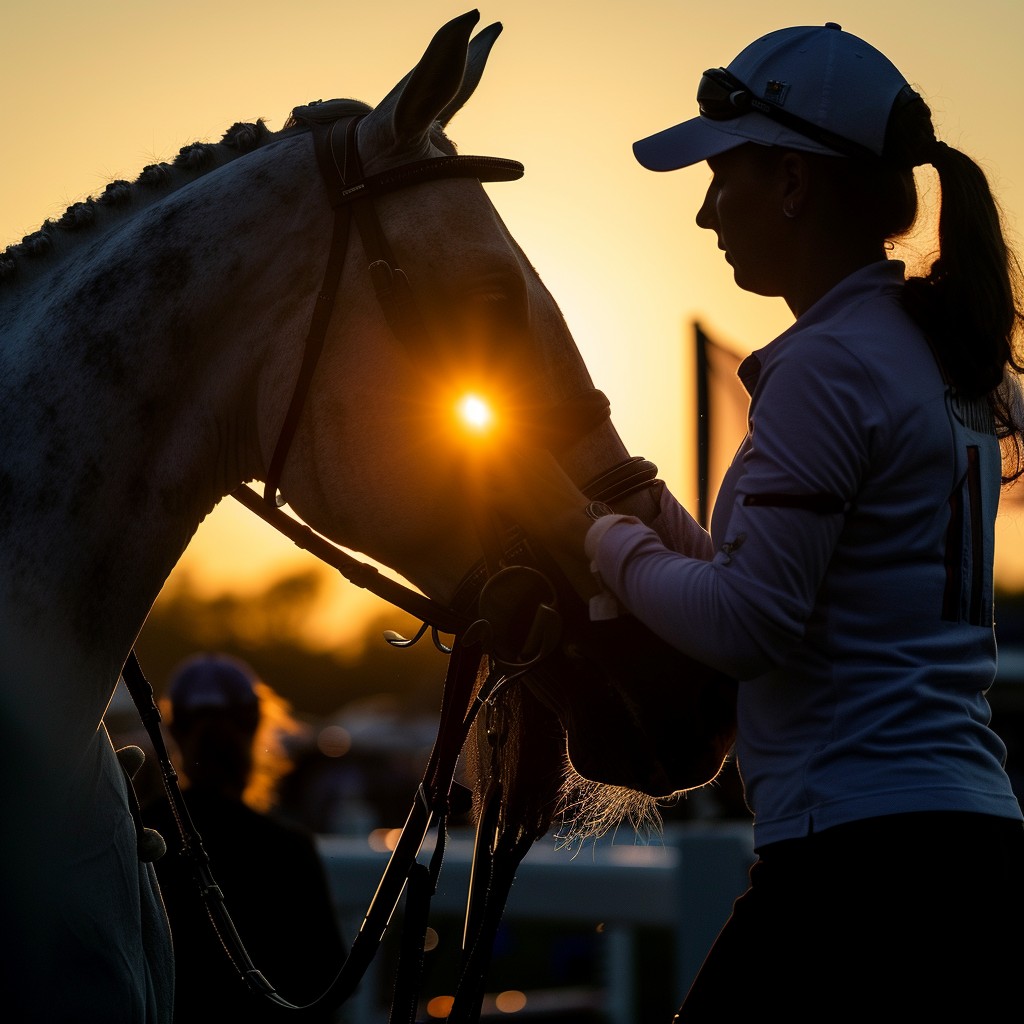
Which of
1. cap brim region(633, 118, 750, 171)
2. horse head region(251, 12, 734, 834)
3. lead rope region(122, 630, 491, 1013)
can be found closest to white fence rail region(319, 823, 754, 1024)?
lead rope region(122, 630, 491, 1013)

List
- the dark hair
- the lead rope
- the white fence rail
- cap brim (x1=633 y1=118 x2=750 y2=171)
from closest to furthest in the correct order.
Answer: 1. the dark hair
2. cap brim (x1=633 y1=118 x2=750 y2=171)
3. the lead rope
4. the white fence rail

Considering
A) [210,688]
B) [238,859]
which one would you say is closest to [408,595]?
[238,859]

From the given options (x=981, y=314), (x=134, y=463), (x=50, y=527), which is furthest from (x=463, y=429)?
(x=981, y=314)

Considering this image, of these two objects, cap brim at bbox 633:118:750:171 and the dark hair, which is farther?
cap brim at bbox 633:118:750:171

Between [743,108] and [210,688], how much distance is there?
10.5 feet

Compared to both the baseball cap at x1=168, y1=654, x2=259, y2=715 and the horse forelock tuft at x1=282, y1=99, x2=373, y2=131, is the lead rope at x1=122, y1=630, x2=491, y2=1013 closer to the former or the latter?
the horse forelock tuft at x1=282, y1=99, x2=373, y2=131

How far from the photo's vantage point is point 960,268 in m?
1.82

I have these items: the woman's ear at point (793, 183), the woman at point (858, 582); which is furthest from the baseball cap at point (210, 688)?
the woman's ear at point (793, 183)

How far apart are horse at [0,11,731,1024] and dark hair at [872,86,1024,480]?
0.60 metres

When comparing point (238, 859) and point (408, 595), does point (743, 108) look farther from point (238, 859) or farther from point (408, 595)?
point (238, 859)

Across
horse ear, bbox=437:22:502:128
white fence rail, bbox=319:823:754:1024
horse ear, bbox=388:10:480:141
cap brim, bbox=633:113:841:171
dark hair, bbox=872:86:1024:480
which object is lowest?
white fence rail, bbox=319:823:754:1024

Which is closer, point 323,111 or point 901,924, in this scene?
point 901,924

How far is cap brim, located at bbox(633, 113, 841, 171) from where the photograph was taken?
6.14 feet

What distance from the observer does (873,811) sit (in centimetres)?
165
